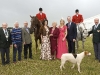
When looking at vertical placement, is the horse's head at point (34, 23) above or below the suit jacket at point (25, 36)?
above

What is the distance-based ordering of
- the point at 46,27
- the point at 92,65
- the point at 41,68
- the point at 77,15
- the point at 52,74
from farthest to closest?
1. the point at 77,15
2. the point at 46,27
3. the point at 92,65
4. the point at 41,68
5. the point at 52,74

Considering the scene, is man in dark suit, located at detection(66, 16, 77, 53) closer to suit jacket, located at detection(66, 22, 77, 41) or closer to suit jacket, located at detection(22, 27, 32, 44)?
suit jacket, located at detection(66, 22, 77, 41)

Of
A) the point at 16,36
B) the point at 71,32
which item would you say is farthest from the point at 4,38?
the point at 71,32

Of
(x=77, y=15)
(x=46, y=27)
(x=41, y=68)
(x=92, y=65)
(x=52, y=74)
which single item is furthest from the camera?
(x=77, y=15)

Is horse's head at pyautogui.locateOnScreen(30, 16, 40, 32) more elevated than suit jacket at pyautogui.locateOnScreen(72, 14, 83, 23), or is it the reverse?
suit jacket at pyautogui.locateOnScreen(72, 14, 83, 23)

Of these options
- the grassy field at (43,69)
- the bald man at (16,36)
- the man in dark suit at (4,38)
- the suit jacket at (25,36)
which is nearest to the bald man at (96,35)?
the grassy field at (43,69)

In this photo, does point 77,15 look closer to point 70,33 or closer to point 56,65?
point 70,33

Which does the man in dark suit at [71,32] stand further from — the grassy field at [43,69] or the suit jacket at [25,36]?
the suit jacket at [25,36]

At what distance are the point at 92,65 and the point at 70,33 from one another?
2.42 metres

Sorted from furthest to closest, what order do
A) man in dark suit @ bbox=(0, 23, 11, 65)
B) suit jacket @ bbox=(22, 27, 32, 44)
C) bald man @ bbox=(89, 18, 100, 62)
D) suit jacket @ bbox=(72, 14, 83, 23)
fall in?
suit jacket @ bbox=(72, 14, 83, 23) < bald man @ bbox=(89, 18, 100, 62) < suit jacket @ bbox=(22, 27, 32, 44) < man in dark suit @ bbox=(0, 23, 11, 65)

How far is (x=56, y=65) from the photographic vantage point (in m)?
10.5

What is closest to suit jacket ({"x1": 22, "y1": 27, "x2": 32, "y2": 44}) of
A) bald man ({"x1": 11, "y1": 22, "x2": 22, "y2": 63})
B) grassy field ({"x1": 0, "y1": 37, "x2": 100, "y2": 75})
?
bald man ({"x1": 11, "y1": 22, "x2": 22, "y2": 63})

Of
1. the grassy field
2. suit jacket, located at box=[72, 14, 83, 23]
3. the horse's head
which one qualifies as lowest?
the grassy field

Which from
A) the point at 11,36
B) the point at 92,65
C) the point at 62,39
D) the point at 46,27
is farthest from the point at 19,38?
the point at 92,65
